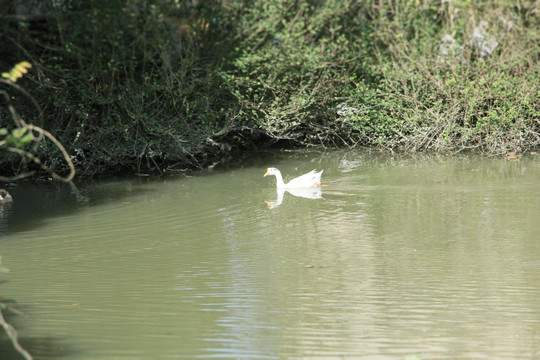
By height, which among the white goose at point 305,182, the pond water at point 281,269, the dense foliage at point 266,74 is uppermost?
the dense foliage at point 266,74

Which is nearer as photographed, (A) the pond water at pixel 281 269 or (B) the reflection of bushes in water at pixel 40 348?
(B) the reflection of bushes in water at pixel 40 348

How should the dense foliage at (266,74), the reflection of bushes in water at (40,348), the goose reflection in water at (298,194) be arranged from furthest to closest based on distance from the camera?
1. the dense foliage at (266,74)
2. the goose reflection in water at (298,194)
3. the reflection of bushes in water at (40,348)

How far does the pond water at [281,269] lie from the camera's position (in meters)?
4.93

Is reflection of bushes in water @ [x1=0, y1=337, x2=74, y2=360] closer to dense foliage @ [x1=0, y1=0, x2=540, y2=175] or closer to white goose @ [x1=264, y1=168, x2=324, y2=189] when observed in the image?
white goose @ [x1=264, y1=168, x2=324, y2=189]

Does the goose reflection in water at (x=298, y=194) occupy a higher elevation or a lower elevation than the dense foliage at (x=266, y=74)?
lower

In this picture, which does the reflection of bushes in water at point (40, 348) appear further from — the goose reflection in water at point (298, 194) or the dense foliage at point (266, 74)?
the dense foliage at point (266, 74)

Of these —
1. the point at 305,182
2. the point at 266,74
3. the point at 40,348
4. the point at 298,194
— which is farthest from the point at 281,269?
the point at 266,74

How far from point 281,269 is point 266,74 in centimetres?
914

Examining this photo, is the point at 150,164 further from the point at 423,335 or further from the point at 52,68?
the point at 423,335

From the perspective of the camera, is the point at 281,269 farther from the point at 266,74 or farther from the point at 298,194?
the point at 266,74

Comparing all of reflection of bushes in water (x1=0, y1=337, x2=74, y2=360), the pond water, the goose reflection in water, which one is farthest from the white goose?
reflection of bushes in water (x1=0, y1=337, x2=74, y2=360)

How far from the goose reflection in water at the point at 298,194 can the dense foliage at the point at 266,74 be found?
10.4 ft

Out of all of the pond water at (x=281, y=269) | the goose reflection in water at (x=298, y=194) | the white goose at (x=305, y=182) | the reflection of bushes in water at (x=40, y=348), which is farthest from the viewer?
the white goose at (x=305, y=182)

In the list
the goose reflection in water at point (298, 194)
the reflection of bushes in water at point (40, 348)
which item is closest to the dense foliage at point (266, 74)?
the goose reflection in water at point (298, 194)
